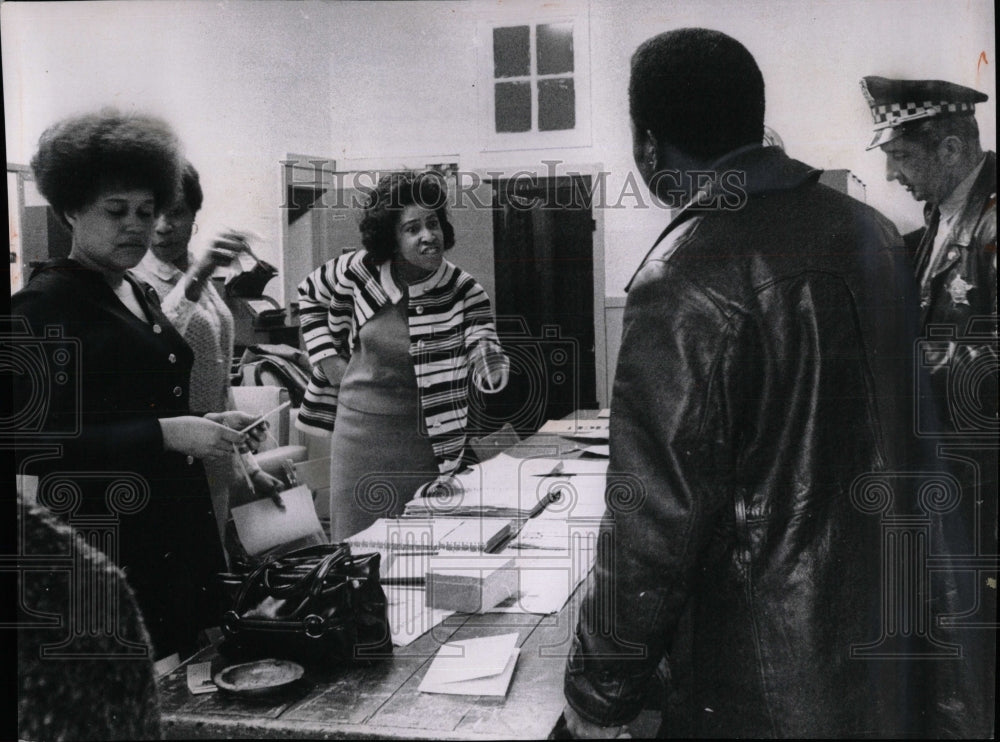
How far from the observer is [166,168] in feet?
7.66

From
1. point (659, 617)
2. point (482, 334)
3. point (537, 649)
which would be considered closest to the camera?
point (659, 617)

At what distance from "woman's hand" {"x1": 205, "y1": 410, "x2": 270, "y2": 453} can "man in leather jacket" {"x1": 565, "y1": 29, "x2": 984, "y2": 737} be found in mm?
966

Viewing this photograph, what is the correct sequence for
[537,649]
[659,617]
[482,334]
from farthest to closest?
[482,334] < [537,649] < [659,617]

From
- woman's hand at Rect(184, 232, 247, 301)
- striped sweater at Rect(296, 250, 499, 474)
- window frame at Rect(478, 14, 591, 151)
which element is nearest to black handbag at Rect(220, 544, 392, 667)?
striped sweater at Rect(296, 250, 499, 474)

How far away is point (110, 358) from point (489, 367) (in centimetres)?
101

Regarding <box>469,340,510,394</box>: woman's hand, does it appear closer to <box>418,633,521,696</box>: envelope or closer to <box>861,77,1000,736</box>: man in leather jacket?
<box>418,633,521,696</box>: envelope

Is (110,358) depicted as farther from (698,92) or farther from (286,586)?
(698,92)

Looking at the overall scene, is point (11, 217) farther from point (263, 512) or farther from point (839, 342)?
point (839, 342)

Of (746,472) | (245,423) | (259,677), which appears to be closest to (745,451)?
(746,472)

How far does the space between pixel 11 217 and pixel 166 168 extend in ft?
1.47

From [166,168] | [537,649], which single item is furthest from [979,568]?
[166,168]

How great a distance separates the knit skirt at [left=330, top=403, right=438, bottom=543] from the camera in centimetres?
233

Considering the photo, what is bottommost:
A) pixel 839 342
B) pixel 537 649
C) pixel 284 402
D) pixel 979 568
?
pixel 537 649

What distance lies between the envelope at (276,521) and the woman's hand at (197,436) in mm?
174
